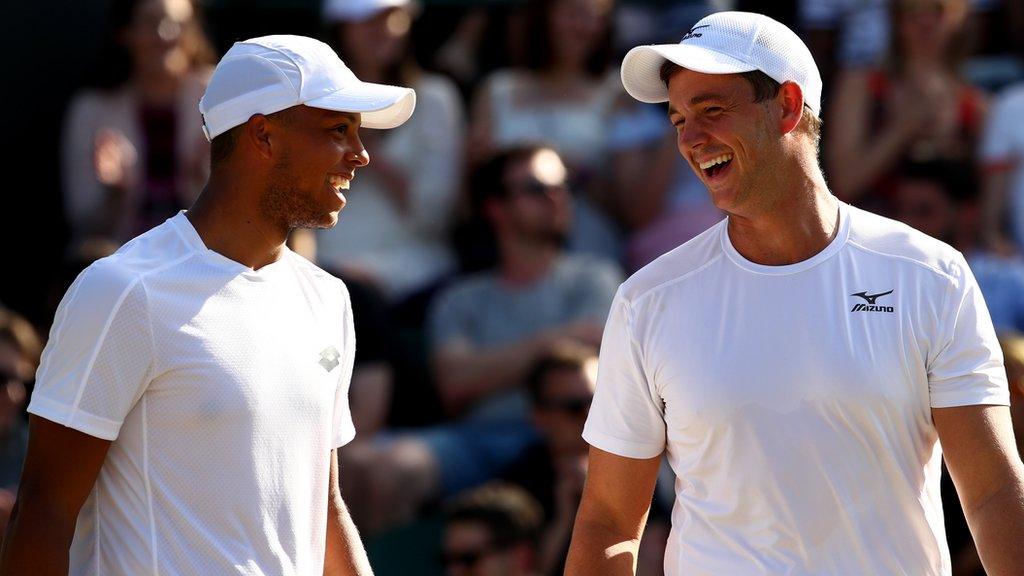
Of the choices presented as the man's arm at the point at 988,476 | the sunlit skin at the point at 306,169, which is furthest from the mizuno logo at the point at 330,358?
the man's arm at the point at 988,476

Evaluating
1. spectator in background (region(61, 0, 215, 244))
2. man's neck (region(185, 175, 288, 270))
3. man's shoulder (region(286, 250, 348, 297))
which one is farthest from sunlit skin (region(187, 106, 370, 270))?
spectator in background (region(61, 0, 215, 244))

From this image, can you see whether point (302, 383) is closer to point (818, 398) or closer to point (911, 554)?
point (818, 398)

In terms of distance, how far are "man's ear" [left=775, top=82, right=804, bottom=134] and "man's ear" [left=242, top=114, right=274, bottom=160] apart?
3.87ft

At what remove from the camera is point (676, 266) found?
3803 mm

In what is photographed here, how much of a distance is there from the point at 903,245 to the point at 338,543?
1498 mm

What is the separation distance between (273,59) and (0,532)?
282 centimetres

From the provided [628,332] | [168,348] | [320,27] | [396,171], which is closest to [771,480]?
[628,332]

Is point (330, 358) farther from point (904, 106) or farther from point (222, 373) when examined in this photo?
point (904, 106)

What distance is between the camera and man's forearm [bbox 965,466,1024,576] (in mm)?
3418

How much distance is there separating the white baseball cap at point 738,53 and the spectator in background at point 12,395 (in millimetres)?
3212

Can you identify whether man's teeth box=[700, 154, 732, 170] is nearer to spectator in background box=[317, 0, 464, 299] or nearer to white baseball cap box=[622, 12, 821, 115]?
white baseball cap box=[622, 12, 821, 115]

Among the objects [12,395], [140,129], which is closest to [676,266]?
[12,395]

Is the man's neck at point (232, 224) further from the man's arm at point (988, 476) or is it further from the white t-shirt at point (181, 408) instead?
the man's arm at point (988, 476)

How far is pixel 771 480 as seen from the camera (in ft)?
11.6
